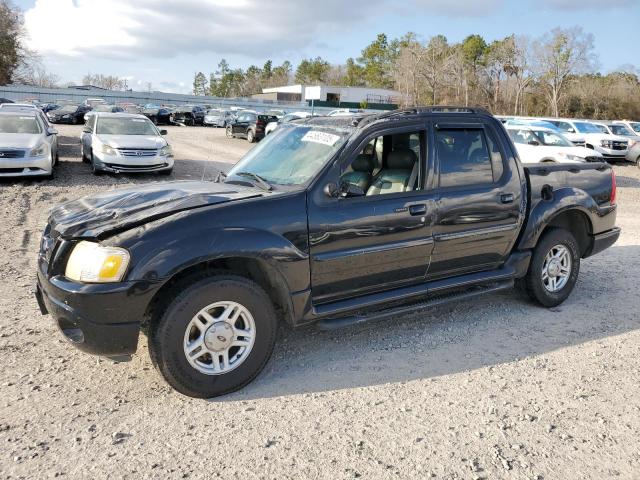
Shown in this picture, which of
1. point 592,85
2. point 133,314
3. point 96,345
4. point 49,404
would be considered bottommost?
point 49,404

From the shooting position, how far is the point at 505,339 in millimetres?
4598

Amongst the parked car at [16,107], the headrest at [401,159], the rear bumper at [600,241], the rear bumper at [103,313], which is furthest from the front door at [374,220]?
the parked car at [16,107]

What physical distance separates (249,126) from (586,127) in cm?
1612

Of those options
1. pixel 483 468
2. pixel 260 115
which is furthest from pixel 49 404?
pixel 260 115

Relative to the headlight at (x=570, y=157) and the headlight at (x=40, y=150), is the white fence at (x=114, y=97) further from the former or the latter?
the headlight at (x=40, y=150)

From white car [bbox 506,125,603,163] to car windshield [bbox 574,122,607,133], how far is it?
815 cm

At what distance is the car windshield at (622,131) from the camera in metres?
23.6

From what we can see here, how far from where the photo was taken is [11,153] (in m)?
11.8

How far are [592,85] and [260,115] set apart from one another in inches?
1826

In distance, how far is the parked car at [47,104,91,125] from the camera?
3438 centimetres

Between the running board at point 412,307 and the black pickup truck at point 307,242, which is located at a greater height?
the black pickup truck at point 307,242

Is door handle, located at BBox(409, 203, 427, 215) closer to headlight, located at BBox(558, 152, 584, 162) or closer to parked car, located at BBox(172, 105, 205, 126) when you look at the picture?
headlight, located at BBox(558, 152, 584, 162)

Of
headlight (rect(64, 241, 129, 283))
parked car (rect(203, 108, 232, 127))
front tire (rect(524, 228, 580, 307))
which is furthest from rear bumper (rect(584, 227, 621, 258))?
parked car (rect(203, 108, 232, 127))

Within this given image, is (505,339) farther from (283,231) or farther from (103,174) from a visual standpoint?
(103,174)
